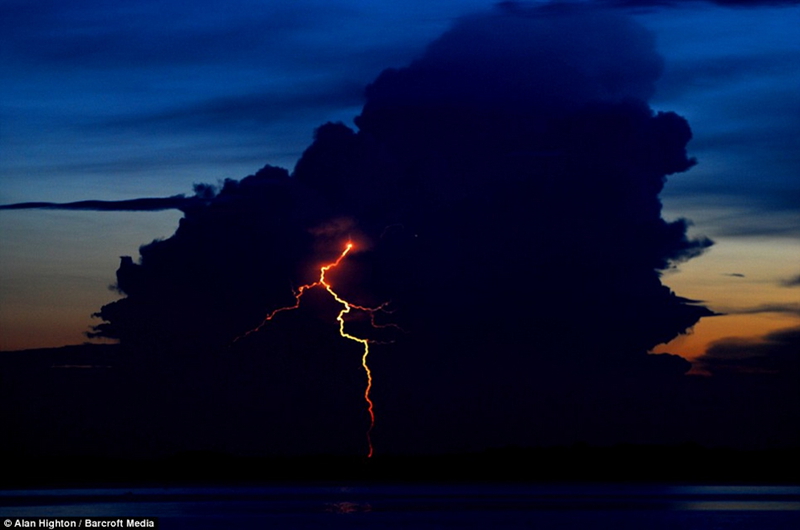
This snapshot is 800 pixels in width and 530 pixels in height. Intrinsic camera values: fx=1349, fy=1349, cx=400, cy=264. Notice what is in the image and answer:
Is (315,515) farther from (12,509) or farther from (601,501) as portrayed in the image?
(601,501)

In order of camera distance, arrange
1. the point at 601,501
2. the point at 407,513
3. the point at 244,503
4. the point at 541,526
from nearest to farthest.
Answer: the point at 541,526
the point at 407,513
the point at 244,503
the point at 601,501

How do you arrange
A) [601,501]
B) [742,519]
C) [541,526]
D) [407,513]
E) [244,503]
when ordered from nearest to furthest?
1. [541,526]
2. [742,519]
3. [407,513]
4. [244,503]
5. [601,501]

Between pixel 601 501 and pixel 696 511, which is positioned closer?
pixel 696 511

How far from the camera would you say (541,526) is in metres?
64.7

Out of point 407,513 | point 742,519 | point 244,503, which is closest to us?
point 742,519

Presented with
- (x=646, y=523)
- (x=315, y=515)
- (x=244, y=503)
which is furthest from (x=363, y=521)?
(x=244, y=503)

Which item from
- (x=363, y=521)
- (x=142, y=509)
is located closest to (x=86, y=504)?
(x=142, y=509)

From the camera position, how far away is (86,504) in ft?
279

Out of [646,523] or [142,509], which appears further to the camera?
[142,509]

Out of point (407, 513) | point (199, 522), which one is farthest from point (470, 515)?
point (199, 522)

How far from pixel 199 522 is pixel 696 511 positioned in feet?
108

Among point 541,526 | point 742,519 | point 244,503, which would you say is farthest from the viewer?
point 244,503

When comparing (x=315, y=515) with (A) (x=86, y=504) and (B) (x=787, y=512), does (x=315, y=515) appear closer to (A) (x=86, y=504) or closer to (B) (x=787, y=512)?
(A) (x=86, y=504)

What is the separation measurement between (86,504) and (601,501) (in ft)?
130
